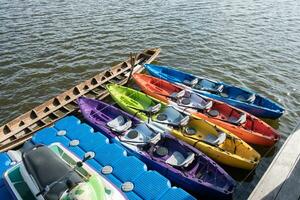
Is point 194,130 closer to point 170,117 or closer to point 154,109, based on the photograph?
point 170,117

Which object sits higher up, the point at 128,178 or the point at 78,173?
the point at 78,173

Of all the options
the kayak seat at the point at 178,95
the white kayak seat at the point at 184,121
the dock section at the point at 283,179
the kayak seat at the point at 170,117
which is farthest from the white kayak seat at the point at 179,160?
the kayak seat at the point at 178,95

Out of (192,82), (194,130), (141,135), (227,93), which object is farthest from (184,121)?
A: (227,93)

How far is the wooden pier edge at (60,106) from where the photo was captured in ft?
41.4

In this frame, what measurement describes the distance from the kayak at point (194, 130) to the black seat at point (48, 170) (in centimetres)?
503

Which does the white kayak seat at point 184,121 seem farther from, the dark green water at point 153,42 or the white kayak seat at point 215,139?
the dark green water at point 153,42

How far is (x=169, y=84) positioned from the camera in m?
15.6

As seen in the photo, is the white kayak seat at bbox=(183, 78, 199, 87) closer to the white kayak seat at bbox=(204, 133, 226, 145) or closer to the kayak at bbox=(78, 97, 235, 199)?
the white kayak seat at bbox=(204, 133, 226, 145)

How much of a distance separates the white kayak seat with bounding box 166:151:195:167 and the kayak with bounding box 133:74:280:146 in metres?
2.64

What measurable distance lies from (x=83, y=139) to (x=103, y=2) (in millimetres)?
19155

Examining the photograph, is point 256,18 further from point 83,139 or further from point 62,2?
point 83,139

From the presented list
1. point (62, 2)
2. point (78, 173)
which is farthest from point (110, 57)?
point (78, 173)

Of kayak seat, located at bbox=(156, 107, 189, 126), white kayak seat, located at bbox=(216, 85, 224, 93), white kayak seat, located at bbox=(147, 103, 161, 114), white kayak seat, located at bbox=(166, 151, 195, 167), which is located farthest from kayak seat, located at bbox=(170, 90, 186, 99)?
white kayak seat, located at bbox=(166, 151, 195, 167)

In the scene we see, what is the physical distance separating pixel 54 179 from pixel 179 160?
4.83 meters
